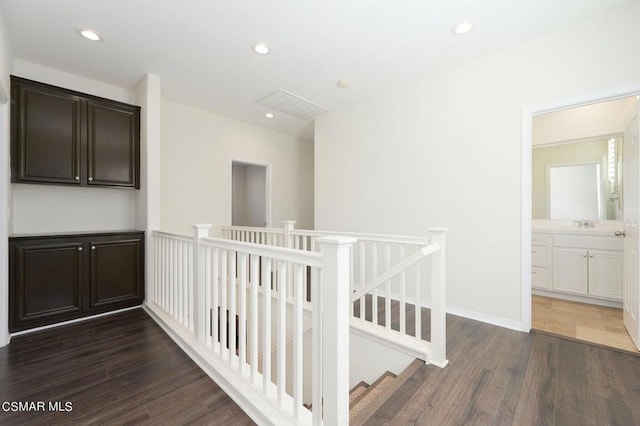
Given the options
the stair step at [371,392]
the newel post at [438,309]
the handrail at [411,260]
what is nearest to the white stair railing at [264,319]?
the stair step at [371,392]

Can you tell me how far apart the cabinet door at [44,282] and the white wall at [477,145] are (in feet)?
10.5

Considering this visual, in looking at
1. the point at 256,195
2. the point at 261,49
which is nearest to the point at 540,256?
the point at 261,49

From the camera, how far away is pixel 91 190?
3.06 meters

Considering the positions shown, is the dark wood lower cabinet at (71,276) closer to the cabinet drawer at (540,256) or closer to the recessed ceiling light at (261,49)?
the recessed ceiling light at (261,49)

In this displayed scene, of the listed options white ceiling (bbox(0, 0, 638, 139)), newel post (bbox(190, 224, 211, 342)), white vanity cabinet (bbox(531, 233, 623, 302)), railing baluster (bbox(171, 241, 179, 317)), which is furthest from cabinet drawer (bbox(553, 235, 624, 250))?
railing baluster (bbox(171, 241, 179, 317))

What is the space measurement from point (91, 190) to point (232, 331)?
265 cm

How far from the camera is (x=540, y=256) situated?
352cm

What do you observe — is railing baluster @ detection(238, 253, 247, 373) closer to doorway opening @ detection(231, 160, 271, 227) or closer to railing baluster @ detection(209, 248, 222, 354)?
railing baluster @ detection(209, 248, 222, 354)

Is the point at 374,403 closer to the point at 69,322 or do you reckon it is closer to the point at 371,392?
the point at 371,392

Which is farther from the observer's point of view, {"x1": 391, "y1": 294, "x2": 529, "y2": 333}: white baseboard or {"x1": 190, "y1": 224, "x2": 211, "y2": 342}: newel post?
{"x1": 391, "y1": 294, "x2": 529, "y2": 333}: white baseboard

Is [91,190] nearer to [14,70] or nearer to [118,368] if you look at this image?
[14,70]

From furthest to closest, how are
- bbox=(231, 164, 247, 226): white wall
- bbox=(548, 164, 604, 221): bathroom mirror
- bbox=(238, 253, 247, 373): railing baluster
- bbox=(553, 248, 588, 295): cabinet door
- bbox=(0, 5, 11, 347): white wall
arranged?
1. bbox=(231, 164, 247, 226): white wall
2. bbox=(548, 164, 604, 221): bathroom mirror
3. bbox=(553, 248, 588, 295): cabinet door
4. bbox=(0, 5, 11, 347): white wall
5. bbox=(238, 253, 247, 373): railing baluster

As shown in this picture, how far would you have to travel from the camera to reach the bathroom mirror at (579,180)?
11.3 ft

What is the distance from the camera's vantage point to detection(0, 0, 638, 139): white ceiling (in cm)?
201
